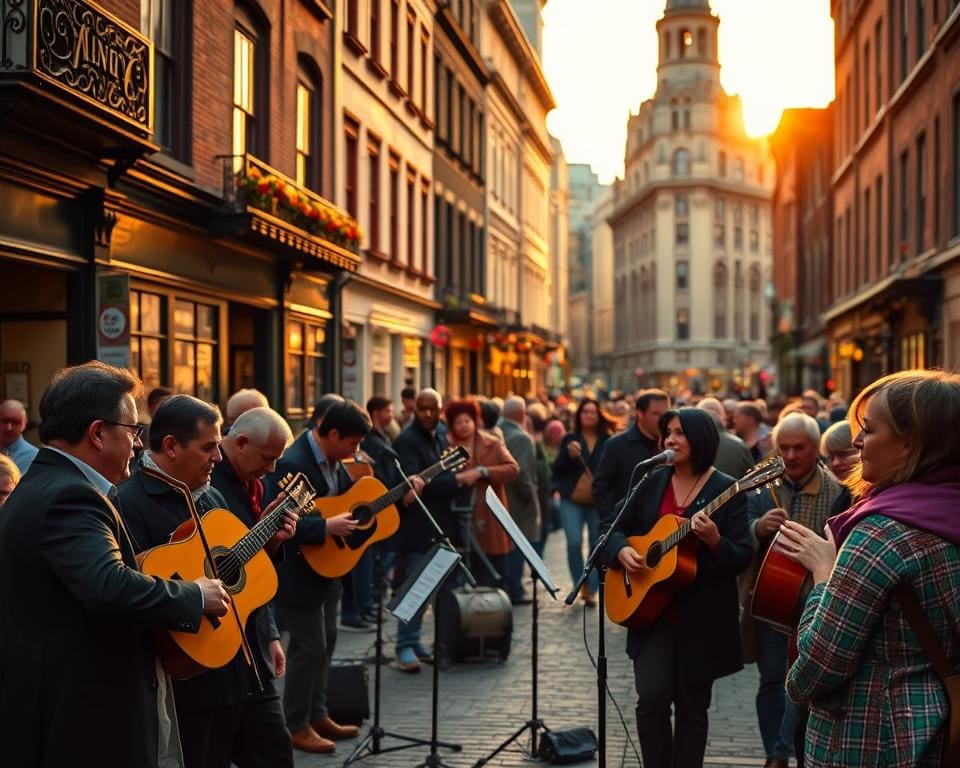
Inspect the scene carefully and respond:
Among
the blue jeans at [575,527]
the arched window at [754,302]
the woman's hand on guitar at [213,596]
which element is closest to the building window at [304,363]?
the blue jeans at [575,527]

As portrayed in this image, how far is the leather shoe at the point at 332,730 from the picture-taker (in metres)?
7.89

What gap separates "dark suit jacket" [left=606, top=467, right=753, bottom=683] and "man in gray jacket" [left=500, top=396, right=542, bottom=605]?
650cm

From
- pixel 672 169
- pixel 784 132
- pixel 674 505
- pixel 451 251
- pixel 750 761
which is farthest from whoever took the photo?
pixel 672 169

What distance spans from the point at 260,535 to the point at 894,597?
259 cm

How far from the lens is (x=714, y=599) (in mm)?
6031

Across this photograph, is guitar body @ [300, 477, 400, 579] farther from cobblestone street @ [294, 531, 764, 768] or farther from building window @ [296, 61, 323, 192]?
building window @ [296, 61, 323, 192]

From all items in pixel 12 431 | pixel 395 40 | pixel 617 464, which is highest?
pixel 395 40

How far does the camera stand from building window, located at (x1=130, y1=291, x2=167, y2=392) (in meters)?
14.1

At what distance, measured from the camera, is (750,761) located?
7289 mm

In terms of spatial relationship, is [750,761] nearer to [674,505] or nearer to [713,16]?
[674,505]

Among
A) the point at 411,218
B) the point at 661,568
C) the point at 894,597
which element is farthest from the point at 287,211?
the point at 894,597

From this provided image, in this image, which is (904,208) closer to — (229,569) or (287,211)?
(287,211)

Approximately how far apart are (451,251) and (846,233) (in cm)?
1219

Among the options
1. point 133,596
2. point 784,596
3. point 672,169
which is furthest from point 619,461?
point 672,169
